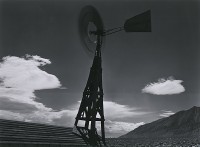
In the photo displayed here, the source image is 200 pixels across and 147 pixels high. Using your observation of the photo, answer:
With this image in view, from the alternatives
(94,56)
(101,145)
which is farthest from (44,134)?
(94,56)

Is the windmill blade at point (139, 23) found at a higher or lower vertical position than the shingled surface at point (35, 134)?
higher

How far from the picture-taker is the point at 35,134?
18.8m

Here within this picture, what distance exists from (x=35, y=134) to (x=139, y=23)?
12.4 meters

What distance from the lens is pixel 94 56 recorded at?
24.8m

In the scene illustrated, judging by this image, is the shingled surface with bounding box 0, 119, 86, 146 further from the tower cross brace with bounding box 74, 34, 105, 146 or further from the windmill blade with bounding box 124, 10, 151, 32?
the windmill blade with bounding box 124, 10, 151, 32

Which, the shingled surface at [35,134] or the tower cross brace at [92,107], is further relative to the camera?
the tower cross brace at [92,107]

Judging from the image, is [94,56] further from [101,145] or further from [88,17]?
[101,145]

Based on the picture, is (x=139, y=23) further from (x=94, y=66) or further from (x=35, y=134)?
(x=35, y=134)

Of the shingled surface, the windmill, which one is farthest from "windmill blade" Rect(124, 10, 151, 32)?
the shingled surface

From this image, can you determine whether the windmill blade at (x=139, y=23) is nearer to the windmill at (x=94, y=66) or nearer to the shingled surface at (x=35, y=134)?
the windmill at (x=94, y=66)

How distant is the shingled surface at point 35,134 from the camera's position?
17.1m

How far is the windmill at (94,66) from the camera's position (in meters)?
23.2

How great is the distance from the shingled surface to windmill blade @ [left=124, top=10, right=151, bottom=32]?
393 inches

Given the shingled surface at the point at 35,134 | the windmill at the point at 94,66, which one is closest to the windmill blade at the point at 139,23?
the windmill at the point at 94,66
